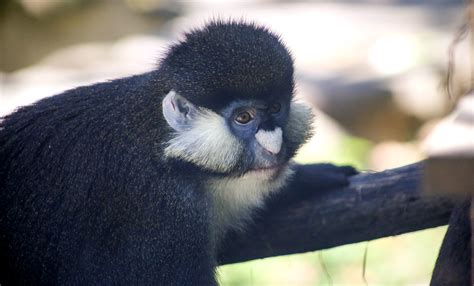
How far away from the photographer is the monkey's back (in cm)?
387

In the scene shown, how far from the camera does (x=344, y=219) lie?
4352 millimetres

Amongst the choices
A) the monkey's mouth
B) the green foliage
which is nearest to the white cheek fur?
the monkey's mouth

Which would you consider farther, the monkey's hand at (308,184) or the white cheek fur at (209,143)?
the monkey's hand at (308,184)

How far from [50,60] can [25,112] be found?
325 inches

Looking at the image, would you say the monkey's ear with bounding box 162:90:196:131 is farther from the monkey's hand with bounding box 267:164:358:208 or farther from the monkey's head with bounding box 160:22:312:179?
the monkey's hand with bounding box 267:164:358:208

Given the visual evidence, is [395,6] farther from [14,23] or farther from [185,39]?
[185,39]

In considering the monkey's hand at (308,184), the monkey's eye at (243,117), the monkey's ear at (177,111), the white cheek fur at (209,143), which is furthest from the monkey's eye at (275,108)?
the monkey's hand at (308,184)

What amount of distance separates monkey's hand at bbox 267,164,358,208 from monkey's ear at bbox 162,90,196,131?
32.1 inches

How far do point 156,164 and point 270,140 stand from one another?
1.85ft

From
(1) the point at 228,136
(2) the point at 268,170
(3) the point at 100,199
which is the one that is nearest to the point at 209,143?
(1) the point at 228,136

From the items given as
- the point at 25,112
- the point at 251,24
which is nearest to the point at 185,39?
the point at 251,24

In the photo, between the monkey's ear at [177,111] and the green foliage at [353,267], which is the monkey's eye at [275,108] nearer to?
the monkey's ear at [177,111]

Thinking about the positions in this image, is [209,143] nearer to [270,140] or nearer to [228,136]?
[228,136]

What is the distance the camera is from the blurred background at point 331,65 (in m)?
7.03
